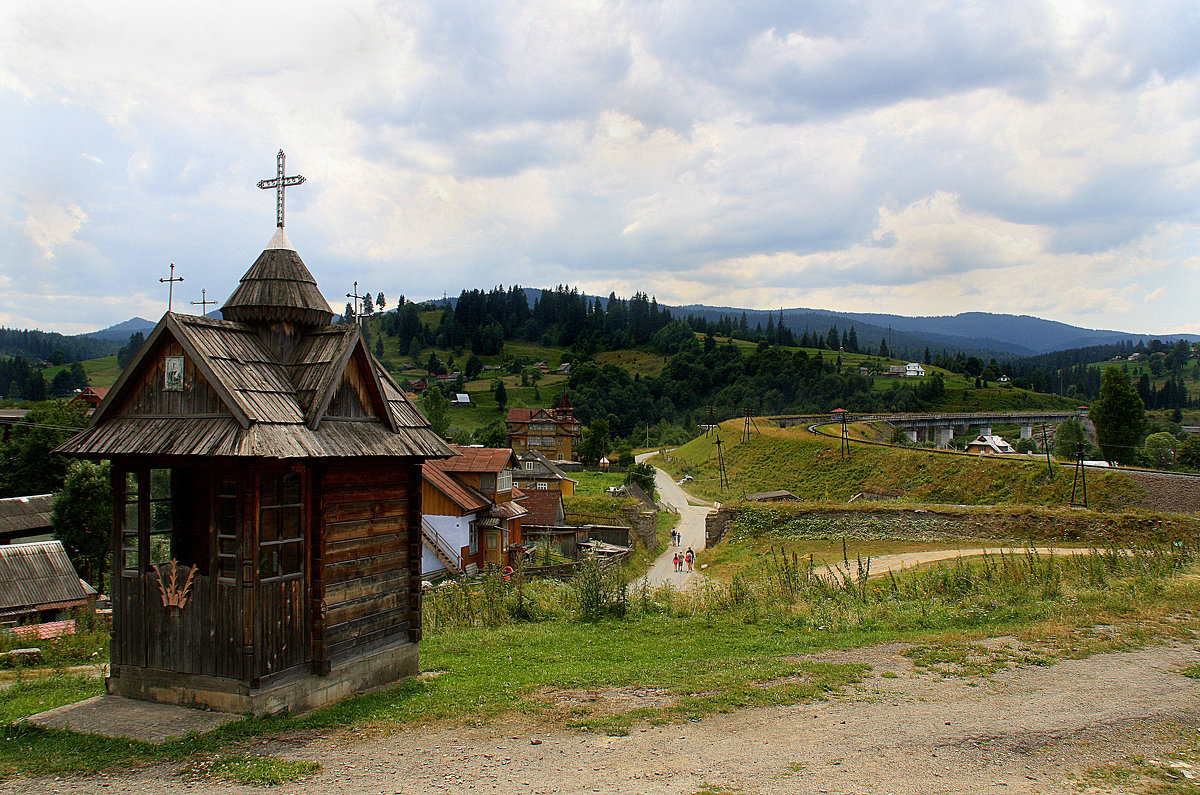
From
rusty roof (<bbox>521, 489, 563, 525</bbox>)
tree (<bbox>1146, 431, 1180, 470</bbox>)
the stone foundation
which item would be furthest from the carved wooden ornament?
tree (<bbox>1146, 431, 1180, 470</bbox>)

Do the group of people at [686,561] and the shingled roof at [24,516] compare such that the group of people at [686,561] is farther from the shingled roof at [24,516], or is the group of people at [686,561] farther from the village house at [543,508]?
the shingled roof at [24,516]

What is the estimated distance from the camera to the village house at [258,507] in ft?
30.9

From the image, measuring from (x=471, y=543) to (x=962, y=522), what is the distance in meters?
24.7

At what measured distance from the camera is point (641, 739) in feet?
28.6

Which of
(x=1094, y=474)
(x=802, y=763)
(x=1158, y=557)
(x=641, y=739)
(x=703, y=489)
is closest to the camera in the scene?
(x=802, y=763)

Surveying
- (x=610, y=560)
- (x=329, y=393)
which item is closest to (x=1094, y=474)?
(x=610, y=560)

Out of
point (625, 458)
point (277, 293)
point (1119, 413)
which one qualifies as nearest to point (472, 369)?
point (625, 458)

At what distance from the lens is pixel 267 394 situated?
33.3 ft

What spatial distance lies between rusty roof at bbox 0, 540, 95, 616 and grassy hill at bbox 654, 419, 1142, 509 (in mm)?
41277

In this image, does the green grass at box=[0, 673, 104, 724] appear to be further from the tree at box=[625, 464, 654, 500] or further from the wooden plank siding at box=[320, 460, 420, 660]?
the tree at box=[625, 464, 654, 500]

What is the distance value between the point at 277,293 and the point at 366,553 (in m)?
4.35

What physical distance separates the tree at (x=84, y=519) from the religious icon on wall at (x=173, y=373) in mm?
29582

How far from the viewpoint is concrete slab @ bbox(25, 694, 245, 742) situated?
8.82 metres

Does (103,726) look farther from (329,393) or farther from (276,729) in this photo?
(329,393)
